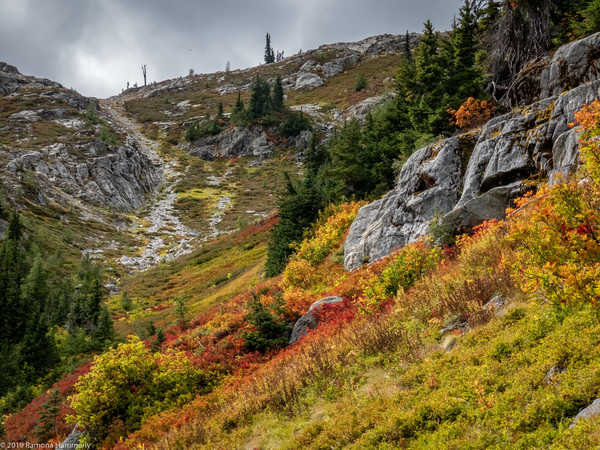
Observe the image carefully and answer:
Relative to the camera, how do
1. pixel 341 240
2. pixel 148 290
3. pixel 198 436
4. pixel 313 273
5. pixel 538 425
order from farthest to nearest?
pixel 148 290 → pixel 341 240 → pixel 313 273 → pixel 198 436 → pixel 538 425

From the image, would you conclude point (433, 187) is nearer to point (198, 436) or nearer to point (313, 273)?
point (313, 273)

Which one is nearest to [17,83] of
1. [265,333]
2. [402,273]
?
[265,333]

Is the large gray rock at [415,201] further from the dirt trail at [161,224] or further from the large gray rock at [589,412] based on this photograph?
the dirt trail at [161,224]

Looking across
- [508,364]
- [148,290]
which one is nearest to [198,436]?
[508,364]

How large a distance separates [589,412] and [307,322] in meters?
9.56

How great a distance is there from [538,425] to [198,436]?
21.6 feet

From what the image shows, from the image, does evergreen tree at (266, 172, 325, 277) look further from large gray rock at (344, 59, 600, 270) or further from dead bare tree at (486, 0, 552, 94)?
dead bare tree at (486, 0, 552, 94)

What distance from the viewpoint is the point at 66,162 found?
238ft

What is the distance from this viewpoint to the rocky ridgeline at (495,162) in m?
11.9

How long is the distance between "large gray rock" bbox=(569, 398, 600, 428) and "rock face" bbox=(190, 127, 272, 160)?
95.2 m

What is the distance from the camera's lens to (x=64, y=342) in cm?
2480

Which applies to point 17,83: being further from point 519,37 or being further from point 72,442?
point 519,37

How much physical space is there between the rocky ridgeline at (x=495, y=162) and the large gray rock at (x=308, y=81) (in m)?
122

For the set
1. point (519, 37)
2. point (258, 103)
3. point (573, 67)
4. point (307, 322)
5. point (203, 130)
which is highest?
point (258, 103)
